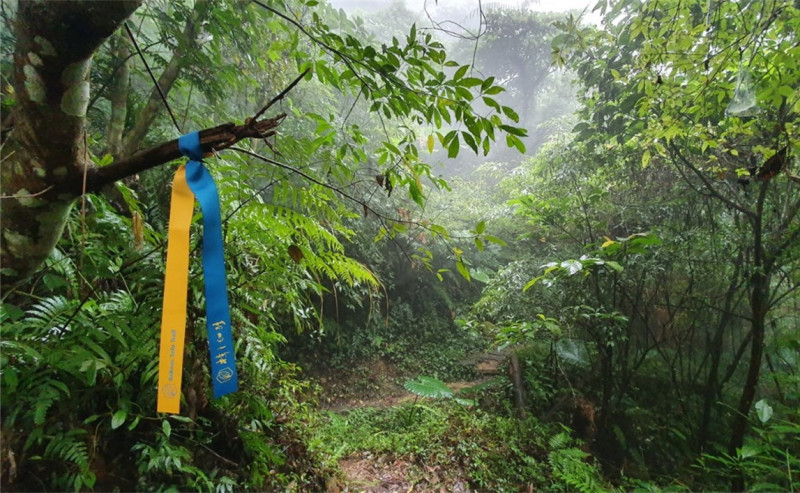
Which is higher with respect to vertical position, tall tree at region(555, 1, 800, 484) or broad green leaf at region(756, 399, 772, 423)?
tall tree at region(555, 1, 800, 484)

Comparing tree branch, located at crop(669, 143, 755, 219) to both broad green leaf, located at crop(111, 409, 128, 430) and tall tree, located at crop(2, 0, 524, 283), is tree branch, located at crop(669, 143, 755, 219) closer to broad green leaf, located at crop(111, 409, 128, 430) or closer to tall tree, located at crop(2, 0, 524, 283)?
tall tree, located at crop(2, 0, 524, 283)

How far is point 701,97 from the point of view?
2527mm

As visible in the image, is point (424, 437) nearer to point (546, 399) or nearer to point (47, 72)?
point (546, 399)

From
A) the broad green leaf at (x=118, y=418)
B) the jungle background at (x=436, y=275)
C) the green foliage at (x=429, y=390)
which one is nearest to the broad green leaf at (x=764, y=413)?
the jungle background at (x=436, y=275)

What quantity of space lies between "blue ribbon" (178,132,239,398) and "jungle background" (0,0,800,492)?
0.90 ft

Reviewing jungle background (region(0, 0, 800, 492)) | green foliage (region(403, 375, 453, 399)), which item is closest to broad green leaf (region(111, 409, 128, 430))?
jungle background (region(0, 0, 800, 492))

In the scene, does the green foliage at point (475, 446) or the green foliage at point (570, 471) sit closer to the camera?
the green foliage at point (570, 471)

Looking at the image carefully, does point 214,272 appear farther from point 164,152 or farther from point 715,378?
point 715,378

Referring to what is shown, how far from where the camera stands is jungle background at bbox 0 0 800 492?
1.28 metres

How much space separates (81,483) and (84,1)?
1515 mm

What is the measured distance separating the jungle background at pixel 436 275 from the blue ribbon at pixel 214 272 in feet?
0.90

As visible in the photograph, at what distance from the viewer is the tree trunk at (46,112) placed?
0.72m

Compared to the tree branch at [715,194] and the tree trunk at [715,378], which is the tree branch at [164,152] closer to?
the tree branch at [715,194]

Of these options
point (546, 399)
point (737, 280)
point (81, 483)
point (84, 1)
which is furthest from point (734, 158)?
point (81, 483)
